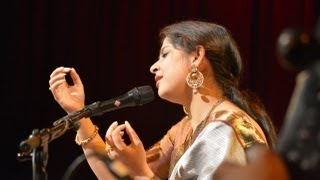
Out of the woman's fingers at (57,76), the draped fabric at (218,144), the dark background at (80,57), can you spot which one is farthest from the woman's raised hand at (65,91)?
the dark background at (80,57)

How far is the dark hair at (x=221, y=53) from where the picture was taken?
169cm

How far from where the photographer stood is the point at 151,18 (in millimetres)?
2576

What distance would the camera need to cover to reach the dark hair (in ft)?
5.56

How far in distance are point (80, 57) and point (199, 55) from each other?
3.49ft

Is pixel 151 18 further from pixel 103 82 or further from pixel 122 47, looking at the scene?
pixel 103 82

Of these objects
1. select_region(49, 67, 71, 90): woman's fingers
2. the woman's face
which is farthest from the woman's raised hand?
the woman's face

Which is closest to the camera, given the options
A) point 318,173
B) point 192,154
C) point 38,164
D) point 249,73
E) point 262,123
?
point 318,173

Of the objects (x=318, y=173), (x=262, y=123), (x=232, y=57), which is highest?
(x=318, y=173)

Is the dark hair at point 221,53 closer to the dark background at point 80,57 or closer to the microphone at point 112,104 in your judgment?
the microphone at point 112,104

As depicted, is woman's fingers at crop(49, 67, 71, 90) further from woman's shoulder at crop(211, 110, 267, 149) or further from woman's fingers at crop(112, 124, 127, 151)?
woman's shoulder at crop(211, 110, 267, 149)

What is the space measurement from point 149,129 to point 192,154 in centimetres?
105

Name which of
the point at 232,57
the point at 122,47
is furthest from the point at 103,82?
the point at 232,57

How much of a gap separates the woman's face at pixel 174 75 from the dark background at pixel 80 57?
0.88 m

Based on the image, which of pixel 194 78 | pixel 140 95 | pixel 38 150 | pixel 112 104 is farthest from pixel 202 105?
pixel 38 150
